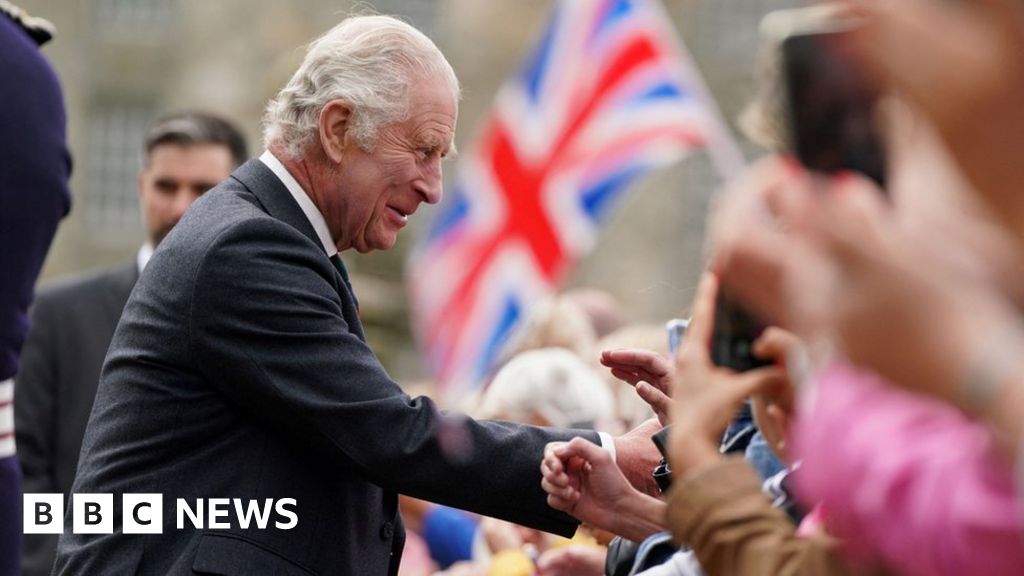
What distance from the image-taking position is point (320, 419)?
3.27 metres

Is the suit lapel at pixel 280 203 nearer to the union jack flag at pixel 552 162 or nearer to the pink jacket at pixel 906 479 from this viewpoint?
the pink jacket at pixel 906 479

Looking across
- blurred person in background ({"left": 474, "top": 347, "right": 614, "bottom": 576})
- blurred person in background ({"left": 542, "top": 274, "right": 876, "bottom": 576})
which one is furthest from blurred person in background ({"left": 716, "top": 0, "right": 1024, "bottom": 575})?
blurred person in background ({"left": 474, "top": 347, "right": 614, "bottom": 576})

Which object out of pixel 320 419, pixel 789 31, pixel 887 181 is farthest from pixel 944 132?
pixel 320 419

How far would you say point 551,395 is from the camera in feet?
16.2

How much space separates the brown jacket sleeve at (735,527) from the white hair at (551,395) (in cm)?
266

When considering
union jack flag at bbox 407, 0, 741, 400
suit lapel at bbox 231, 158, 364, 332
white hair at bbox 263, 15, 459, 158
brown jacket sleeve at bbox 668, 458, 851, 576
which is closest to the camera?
brown jacket sleeve at bbox 668, 458, 851, 576

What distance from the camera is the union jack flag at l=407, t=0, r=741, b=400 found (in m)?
7.75

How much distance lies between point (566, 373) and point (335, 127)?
60.1 inches

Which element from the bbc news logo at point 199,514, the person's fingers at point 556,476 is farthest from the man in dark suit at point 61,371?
the person's fingers at point 556,476

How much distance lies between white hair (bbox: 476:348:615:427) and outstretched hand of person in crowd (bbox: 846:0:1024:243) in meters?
3.42

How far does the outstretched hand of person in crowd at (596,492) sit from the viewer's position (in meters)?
3.10

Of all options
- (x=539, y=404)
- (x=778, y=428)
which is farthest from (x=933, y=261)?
(x=539, y=404)

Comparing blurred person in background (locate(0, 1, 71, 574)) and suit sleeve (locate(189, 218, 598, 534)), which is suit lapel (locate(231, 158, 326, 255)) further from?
blurred person in background (locate(0, 1, 71, 574))

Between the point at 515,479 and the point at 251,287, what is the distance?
0.60 meters
